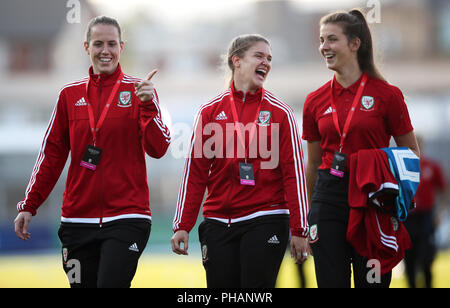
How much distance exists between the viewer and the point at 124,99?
5.18 m

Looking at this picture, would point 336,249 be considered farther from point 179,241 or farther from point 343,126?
point 179,241

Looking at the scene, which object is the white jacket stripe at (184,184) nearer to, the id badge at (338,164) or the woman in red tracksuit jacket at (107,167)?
the woman in red tracksuit jacket at (107,167)

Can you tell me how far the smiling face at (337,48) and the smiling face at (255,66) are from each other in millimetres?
421

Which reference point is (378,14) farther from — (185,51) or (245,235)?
(185,51)

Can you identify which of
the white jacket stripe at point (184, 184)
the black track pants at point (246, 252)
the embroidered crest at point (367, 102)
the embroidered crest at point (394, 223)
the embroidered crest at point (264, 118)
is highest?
the embroidered crest at point (367, 102)

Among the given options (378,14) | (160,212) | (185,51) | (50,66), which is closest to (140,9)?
(185,51)

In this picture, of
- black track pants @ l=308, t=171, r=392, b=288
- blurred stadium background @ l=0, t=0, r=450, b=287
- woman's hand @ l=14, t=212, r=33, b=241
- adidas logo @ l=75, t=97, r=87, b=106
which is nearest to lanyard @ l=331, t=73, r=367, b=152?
black track pants @ l=308, t=171, r=392, b=288

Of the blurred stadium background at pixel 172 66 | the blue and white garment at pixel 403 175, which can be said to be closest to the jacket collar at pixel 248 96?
the blue and white garment at pixel 403 175

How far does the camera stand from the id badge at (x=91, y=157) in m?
5.04

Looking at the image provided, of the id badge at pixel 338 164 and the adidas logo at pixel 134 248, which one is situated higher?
the id badge at pixel 338 164

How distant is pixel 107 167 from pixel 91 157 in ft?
0.43

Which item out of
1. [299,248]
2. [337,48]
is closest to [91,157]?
[299,248]

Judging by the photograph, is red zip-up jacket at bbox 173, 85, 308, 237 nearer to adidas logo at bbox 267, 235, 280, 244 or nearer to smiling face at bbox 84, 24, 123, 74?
adidas logo at bbox 267, 235, 280, 244
